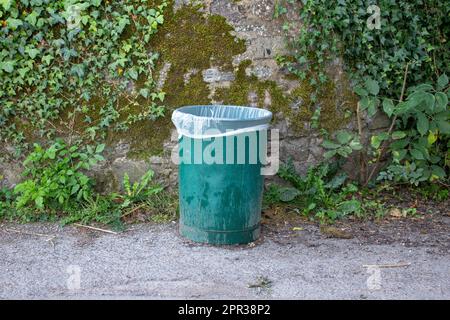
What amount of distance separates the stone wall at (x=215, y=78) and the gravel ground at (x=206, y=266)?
2.13 ft

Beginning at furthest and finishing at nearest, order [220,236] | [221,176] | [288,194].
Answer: [288,194] < [220,236] < [221,176]

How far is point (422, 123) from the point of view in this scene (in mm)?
5250

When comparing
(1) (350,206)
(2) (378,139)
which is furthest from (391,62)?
(1) (350,206)

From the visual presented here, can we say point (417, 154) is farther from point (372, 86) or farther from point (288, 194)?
point (288, 194)

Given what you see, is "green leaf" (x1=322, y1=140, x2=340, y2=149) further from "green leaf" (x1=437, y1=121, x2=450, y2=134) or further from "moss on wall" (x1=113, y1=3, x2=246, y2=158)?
"moss on wall" (x1=113, y1=3, x2=246, y2=158)

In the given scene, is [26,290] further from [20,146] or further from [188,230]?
[20,146]

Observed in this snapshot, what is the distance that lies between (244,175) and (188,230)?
2.08ft

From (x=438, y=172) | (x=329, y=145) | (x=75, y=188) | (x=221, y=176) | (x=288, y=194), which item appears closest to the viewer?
(x=221, y=176)

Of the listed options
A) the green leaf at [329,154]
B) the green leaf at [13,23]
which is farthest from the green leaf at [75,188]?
the green leaf at [329,154]

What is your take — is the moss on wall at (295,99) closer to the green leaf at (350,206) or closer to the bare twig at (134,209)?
the green leaf at (350,206)

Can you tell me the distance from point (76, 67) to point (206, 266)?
6.57 feet

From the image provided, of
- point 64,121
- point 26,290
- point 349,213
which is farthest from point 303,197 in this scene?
point 26,290

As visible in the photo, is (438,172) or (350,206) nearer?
(350,206)

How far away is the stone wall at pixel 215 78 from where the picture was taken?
5.11 meters
